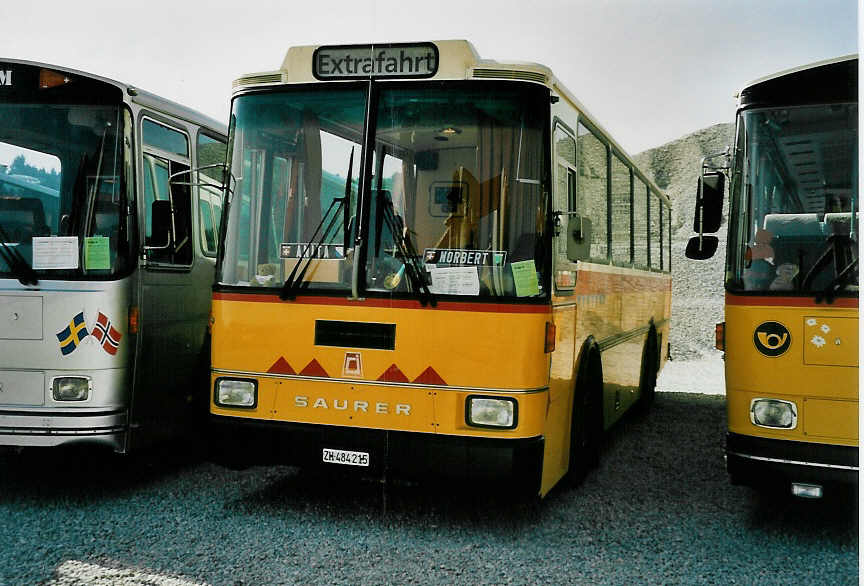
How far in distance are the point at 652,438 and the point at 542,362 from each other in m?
4.35

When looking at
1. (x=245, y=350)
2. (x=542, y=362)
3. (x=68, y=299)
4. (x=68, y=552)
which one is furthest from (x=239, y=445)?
(x=542, y=362)

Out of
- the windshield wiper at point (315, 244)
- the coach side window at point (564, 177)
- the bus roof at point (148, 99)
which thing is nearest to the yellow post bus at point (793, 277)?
the coach side window at point (564, 177)

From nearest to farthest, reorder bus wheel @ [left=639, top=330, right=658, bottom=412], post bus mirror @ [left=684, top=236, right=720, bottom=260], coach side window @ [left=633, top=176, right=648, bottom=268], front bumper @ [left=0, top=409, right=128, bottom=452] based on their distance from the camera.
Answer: post bus mirror @ [left=684, top=236, right=720, bottom=260]
front bumper @ [left=0, top=409, right=128, bottom=452]
coach side window @ [left=633, top=176, right=648, bottom=268]
bus wheel @ [left=639, top=330, right=658, bottom=412]

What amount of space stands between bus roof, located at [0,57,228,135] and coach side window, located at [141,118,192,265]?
0.13 meters

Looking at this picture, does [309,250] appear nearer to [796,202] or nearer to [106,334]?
[106,334]

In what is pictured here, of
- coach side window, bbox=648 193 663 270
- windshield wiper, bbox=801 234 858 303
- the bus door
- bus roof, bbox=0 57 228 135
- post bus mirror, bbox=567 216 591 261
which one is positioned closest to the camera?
windshield wiper, bbox=801 234 858 303

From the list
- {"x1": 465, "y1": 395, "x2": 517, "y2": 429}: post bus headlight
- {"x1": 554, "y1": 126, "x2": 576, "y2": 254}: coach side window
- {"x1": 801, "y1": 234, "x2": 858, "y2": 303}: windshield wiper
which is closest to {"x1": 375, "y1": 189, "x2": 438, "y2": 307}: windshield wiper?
{"x1": 465, "y1": 395, "x2": 517, "y2": 429}: post bus headlight

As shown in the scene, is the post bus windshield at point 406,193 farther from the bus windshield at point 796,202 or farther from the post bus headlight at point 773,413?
the post bus headlight at point 773,413

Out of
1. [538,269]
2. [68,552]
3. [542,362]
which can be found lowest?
[68,552]

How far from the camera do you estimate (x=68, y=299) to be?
6316 mm

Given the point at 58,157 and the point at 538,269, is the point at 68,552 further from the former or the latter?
the point at 538,269

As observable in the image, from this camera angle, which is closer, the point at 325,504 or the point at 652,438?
the point at 325,504

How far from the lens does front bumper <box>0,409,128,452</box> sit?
6289mm

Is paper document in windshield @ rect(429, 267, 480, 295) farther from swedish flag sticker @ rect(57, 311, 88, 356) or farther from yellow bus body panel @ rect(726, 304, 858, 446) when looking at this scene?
swedish flag sticker @ rect(57, 311, 88, 356)
